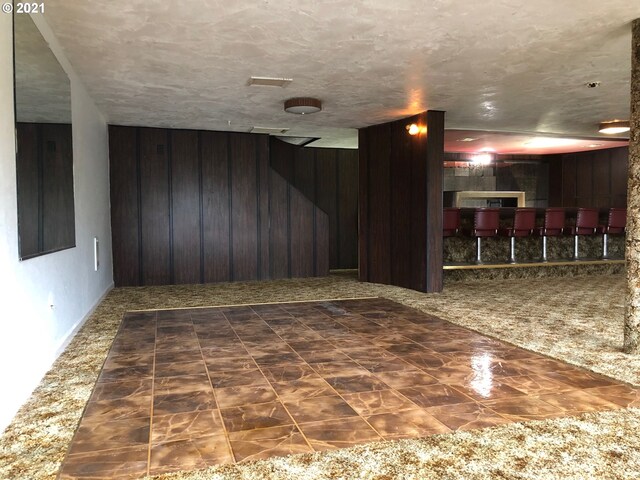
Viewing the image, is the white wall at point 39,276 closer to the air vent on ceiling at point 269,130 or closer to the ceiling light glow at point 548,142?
the air vent on ceiling at point 269,130

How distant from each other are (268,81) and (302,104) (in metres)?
0.83

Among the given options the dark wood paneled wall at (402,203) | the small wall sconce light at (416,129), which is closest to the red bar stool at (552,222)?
the dark wood paneled wall at (402,203)

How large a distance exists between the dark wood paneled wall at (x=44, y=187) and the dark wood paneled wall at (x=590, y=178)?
12.3 meters

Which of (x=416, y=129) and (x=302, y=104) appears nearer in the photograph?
(x=302, y=104)

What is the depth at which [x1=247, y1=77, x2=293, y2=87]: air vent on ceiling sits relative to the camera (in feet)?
17.2

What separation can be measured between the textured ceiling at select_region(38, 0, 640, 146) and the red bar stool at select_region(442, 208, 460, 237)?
1.66 m

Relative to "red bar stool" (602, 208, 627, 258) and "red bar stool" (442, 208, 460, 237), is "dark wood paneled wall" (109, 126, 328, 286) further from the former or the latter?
"red bar stool" (602, 208, 627, 258)

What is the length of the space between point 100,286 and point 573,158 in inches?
480

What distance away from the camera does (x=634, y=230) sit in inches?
146

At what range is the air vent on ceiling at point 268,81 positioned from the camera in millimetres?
5230

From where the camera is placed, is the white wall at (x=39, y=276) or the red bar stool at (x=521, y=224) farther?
the red bar stool at (x=521, y=224)

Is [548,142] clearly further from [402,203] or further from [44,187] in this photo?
[44,187]

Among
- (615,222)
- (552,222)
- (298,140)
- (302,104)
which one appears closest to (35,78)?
(302,104)

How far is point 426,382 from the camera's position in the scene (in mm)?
3084
